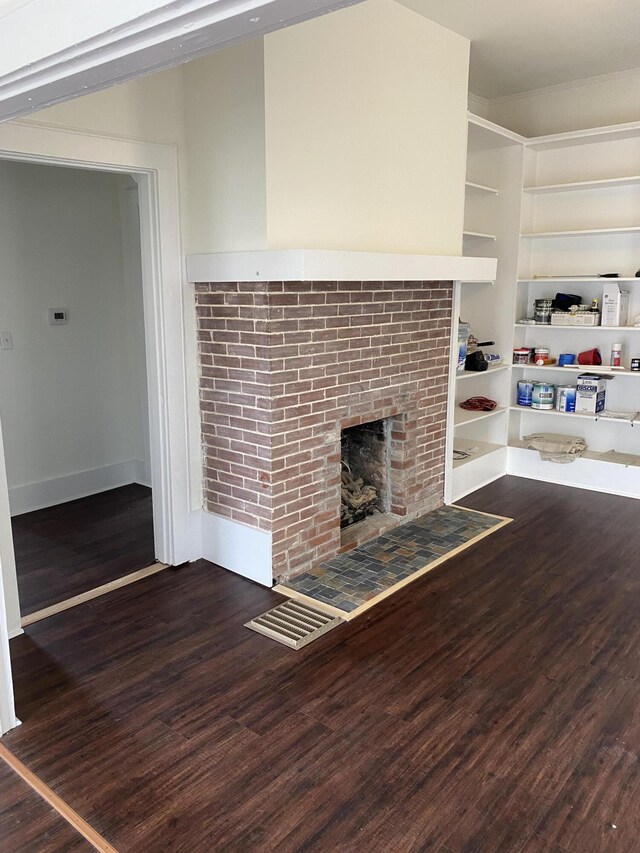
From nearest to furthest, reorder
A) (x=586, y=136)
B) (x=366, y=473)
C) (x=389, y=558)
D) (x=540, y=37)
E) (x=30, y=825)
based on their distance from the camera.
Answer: (x=30, y=825) → (x=389, y=558) → (x=540, y=37) → (x=366, y=473) → (x=586, y=136)

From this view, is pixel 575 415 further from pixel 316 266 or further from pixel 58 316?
pixel 58 316

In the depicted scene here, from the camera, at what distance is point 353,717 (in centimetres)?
238

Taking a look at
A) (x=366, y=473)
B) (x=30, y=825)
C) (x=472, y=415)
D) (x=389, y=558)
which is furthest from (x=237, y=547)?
(x=472, y=415)

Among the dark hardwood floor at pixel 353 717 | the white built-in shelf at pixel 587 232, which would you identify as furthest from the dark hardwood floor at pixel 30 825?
the white built-in shelf at pixel 587 232

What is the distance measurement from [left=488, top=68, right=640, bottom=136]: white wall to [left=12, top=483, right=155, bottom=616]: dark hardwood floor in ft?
12.9

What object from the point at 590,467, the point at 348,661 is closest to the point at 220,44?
the point at 348,661

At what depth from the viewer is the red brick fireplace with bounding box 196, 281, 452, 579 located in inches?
123

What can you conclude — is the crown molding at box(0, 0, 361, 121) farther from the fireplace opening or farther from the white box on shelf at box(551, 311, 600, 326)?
the white box on shelf at box(551, 311, 600, 326)

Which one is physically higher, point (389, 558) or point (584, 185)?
point (584, 185)

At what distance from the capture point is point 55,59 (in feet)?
3.18

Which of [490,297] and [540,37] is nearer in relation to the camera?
[540,37]

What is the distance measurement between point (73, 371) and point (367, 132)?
2466 millimetres

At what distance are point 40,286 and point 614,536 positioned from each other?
3.86m

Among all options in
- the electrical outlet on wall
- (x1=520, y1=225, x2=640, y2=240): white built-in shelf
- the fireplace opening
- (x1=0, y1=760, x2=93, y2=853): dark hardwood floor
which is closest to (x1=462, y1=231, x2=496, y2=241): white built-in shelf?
(x1=520, y1=225, x2=640, y2=240): white built-in shelf
